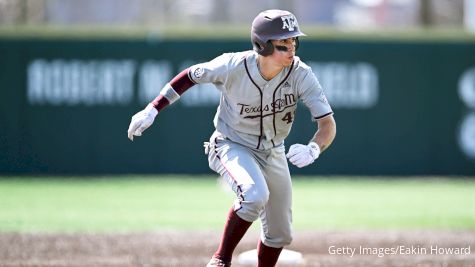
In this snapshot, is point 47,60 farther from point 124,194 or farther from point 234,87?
point 234,87

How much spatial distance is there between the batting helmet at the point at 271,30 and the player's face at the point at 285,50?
3cm

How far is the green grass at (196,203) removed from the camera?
36.0ft

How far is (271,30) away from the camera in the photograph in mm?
6305

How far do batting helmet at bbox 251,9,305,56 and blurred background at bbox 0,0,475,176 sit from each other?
9.61m

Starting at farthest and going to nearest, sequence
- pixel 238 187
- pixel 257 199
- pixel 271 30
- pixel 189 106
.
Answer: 1. pixel 189 106
2. pixel 271 30
3. pixel 238 187
4. pixel 257 199

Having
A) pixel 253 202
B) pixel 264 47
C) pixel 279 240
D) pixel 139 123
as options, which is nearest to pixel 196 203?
pixel 279 240

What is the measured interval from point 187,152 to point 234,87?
9769 mm

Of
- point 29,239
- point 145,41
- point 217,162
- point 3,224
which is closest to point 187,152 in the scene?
point 145,41

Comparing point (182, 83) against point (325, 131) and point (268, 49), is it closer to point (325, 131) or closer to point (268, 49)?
point (268, 49)

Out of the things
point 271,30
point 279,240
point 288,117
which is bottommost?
point 279,240

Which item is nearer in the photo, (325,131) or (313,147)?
(313,147)

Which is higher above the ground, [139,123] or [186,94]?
[139,123]

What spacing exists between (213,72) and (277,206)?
3.25 feet

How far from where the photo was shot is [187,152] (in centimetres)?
1620
